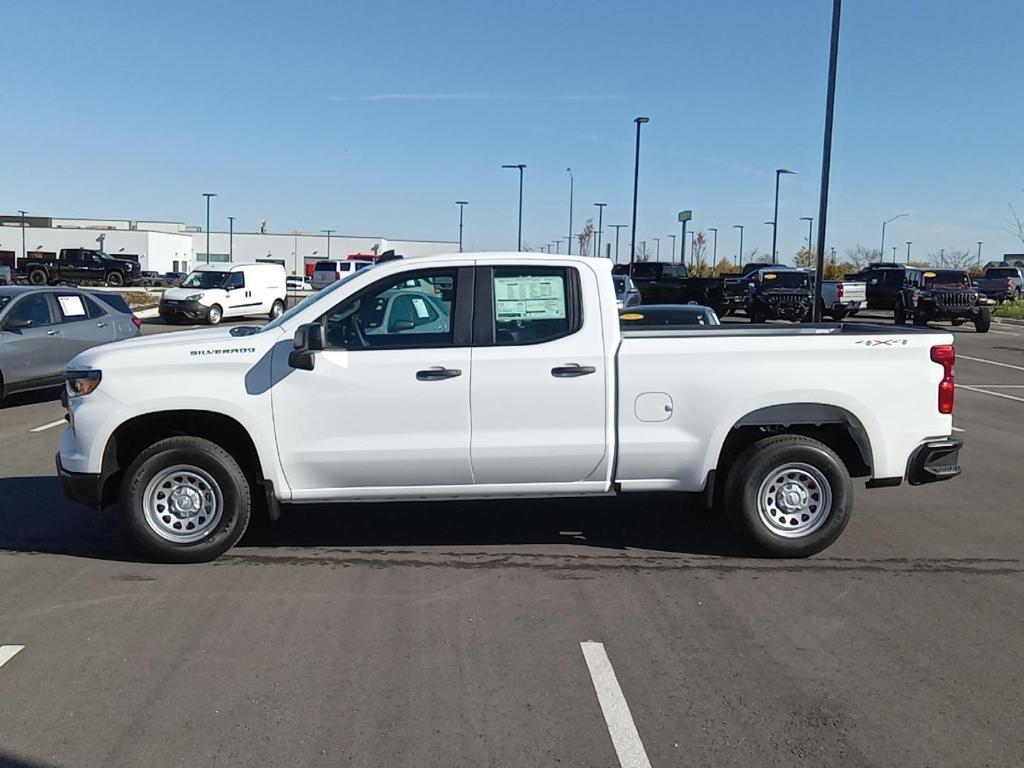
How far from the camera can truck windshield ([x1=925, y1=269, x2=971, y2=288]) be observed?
32438 millimetres

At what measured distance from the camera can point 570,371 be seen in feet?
20.5

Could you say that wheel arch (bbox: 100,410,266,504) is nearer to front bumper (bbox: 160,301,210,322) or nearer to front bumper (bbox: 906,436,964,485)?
front bumper (bbox: 906,436,964,485)

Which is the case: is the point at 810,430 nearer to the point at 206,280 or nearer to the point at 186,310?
the point at 186,310

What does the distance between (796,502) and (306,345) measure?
3282 mm

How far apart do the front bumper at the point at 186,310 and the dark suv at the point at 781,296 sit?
16946 millimetres

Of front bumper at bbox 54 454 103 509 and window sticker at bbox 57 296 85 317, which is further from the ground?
window sticker at bbox 57 296 85 317

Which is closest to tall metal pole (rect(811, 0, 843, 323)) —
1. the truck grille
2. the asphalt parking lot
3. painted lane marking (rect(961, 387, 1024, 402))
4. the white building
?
painted lane marking (rect(961, 387, 1024, 402))

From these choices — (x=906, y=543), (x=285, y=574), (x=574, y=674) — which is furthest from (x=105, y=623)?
(x=906, y=543)

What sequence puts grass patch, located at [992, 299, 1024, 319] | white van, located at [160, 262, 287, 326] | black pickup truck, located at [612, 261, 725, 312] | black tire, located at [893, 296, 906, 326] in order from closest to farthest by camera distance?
white van, located at [160, 262, 287, 326]
black tire, located at [893, 296, 906, 326]
black pickup truck, located at [612, 261, 725, 312]
grass patch, located at [992, 299, 1024, 319]

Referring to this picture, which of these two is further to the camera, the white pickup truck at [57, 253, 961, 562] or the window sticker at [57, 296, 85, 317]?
the window sticker at [57, 296, 85, 317]

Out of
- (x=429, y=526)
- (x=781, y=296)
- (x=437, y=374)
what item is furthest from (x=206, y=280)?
(x=437, y=374)

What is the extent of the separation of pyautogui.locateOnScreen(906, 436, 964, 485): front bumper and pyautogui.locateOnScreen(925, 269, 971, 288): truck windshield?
2787 cm

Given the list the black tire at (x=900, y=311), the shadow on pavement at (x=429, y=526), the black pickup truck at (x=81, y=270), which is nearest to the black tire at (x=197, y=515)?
the shadow on pavement at (x=429, y=526)

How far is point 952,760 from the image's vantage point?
3.96 meters
